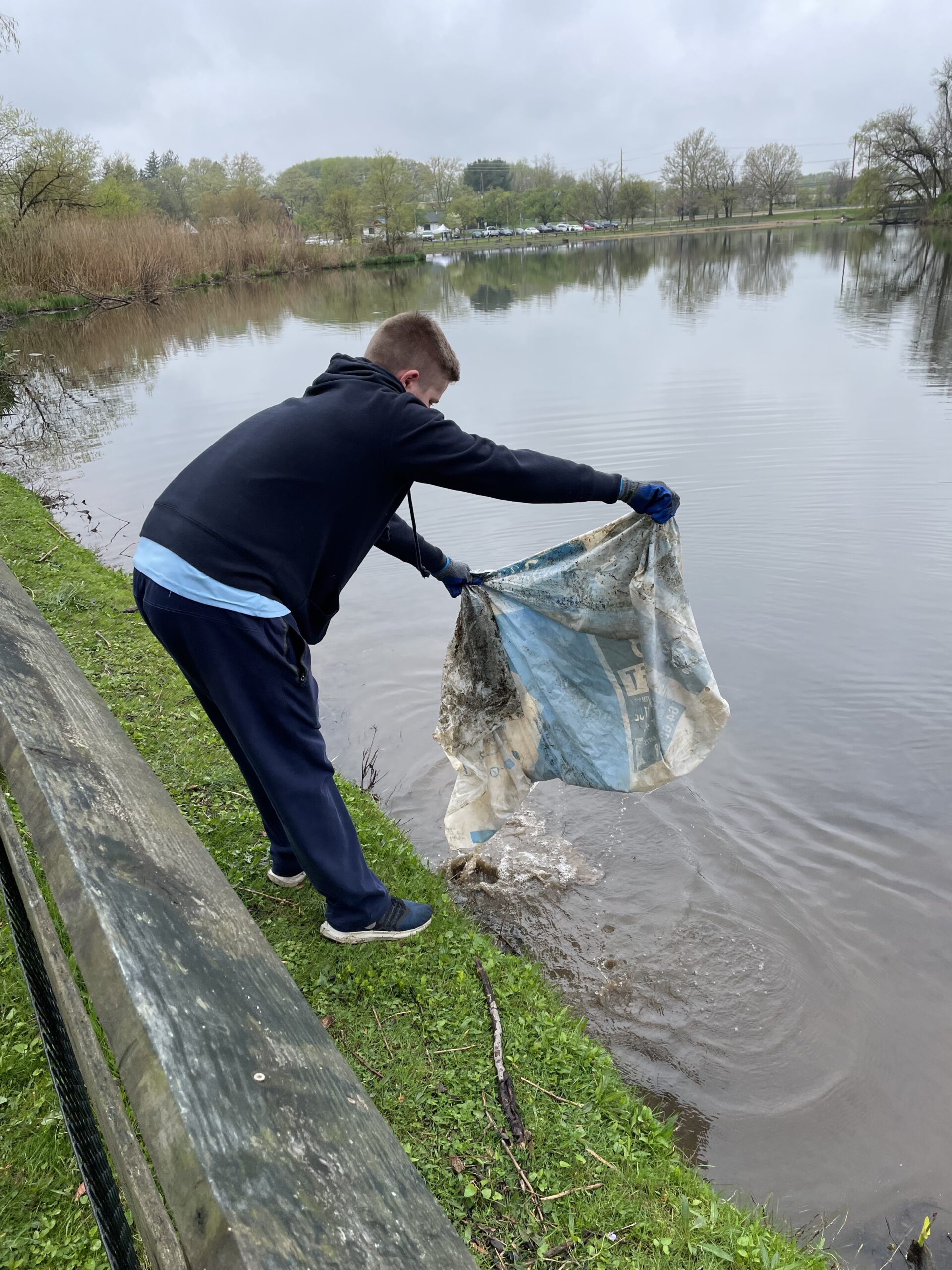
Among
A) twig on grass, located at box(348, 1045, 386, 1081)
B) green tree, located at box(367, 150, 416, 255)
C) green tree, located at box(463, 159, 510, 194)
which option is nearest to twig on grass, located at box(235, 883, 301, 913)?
Answer: twig on grass, located at box(348, 1045, 386, 1081)

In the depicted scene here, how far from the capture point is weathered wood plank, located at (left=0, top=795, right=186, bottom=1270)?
933 mm

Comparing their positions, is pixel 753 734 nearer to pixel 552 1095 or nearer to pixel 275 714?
pixel 552 1095

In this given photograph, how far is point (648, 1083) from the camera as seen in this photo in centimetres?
327

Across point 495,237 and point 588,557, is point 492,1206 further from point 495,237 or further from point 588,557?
point 495,237

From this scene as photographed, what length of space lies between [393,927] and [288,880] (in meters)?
0.55

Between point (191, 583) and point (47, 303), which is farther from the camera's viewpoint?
point (47, 303)

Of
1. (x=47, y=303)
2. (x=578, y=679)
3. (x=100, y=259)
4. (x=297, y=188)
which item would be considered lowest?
(x=578, y=679)

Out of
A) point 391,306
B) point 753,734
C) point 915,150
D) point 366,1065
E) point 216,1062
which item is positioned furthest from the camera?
point 915,150

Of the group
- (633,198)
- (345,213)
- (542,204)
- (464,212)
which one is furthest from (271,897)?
Answer: (542,204)

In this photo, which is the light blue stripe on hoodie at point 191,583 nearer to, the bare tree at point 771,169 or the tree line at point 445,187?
the tree line at point 445,187

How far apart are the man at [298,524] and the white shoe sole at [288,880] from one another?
2.13ft

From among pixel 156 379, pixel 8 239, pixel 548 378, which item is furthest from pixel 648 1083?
pixel 8 239

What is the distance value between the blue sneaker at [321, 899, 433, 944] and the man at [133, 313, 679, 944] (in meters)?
0.41

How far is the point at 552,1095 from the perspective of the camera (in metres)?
2.67
